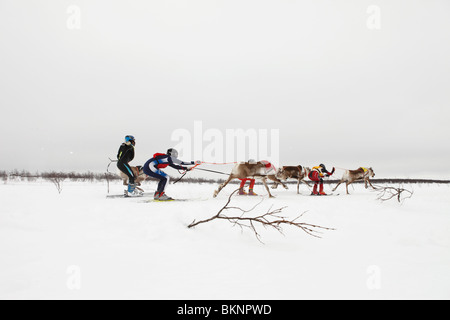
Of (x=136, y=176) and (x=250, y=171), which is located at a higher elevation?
(x=250, y=171)

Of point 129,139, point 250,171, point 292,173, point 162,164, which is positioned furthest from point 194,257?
point 292,173

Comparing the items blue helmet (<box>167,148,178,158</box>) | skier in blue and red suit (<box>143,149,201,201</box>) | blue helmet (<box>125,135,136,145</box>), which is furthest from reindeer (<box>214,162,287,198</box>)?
blue helmet (<box>125,135,136,145</box>)

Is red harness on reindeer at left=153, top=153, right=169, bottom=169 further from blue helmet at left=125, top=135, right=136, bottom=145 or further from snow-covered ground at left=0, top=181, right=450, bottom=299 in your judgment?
snow-covered ground at left=0, top=181, right=450, bottom=299

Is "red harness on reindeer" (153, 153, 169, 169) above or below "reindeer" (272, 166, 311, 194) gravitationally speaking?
above

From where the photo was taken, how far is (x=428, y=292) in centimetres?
304

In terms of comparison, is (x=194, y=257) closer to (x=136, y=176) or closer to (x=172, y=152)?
(x=172, y=152)

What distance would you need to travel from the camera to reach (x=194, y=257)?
146 inches

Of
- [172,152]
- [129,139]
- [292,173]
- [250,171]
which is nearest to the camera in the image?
[172,152]

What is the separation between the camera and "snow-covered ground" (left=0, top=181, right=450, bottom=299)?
2.80 meters

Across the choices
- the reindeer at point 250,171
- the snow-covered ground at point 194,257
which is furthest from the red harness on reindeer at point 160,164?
the reindeer at point 250,171

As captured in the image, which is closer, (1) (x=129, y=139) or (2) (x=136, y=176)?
(1) (x=129, y=139)

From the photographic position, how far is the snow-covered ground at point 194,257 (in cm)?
280
